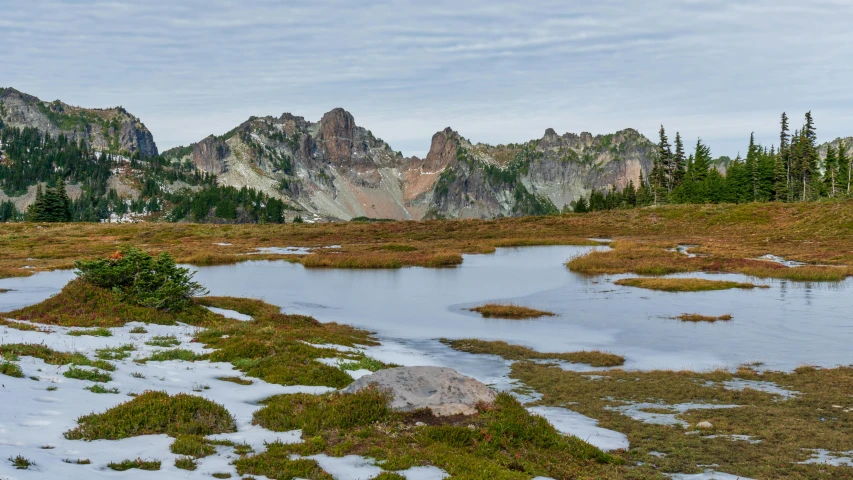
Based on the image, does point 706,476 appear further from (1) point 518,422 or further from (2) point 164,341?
(2) point 164,341

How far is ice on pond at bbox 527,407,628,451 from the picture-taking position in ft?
41.8

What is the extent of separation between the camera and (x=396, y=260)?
6147 centimetres

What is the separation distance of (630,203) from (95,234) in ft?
445

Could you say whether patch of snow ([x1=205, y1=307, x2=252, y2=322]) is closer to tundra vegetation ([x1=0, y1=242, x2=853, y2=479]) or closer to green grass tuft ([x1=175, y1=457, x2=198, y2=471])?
tundra vegetation ([x1=0, y1=242, x2=853, y2=479])

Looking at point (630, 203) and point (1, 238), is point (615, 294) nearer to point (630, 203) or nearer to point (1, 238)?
point (1, 238)

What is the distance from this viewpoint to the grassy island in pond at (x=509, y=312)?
33.7m

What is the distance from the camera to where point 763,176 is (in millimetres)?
128375

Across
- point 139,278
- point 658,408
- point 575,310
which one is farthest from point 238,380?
point 575,310

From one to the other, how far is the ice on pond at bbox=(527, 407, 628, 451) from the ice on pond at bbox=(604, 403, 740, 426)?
1.33 metres

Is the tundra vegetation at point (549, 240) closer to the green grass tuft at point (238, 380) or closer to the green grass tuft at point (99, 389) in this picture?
the green grass tuft at point (238, 380)

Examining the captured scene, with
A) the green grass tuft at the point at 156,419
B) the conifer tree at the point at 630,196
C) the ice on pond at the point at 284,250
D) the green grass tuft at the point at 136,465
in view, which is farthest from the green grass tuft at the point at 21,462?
the conifer tree at the point at 630,196

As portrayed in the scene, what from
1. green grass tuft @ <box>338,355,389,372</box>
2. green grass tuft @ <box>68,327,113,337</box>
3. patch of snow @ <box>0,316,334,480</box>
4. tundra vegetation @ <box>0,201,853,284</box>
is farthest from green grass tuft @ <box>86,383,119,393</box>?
tundra vegetation @ <box>0,201,853,284</box>

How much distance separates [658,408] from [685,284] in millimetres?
30610

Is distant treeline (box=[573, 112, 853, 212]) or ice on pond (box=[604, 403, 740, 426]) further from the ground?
distant treeline (box=[573, 112, 853, 212])
